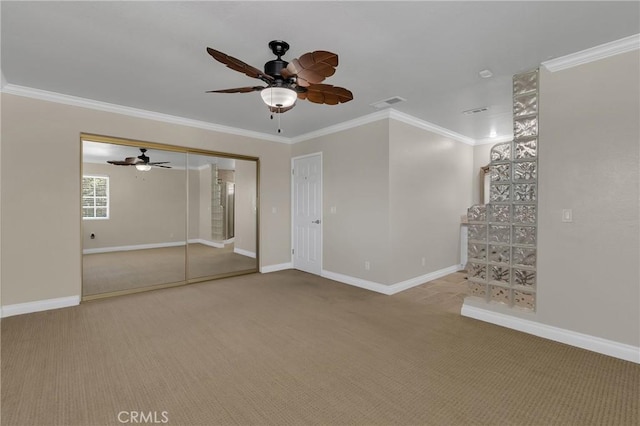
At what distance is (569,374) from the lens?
7.71ft

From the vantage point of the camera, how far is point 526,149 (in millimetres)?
3193

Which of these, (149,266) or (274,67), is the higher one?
(274,67)

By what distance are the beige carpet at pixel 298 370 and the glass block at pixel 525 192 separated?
56.3 inches

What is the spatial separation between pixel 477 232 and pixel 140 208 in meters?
4.88

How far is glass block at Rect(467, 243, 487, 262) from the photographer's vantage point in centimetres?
354

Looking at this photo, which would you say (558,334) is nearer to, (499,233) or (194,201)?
(499,233)

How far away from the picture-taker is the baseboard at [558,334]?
8.48 ft

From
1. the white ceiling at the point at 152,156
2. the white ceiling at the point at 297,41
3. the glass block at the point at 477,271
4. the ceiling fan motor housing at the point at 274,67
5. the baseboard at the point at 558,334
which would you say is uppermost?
the white ceiling at the point at 297,41

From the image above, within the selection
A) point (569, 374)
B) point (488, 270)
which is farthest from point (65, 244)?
point (569, 374)

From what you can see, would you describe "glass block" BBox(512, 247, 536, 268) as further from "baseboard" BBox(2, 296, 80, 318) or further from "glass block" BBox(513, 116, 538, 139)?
"baseboard" BBox(2, 296, 80, 318)

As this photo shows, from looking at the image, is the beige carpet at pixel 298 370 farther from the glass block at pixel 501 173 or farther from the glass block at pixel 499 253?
the glass block at pixel 501 173

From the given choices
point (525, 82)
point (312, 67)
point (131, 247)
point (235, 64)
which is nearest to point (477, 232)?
point (525, 82)

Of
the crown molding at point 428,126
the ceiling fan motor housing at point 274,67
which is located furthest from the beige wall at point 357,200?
the ceiling fan motor housing at point 274,67

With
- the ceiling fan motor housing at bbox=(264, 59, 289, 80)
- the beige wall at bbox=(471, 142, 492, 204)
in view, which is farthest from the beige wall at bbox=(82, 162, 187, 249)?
the beige wall at bbox=(471, 142, 492, 204)
